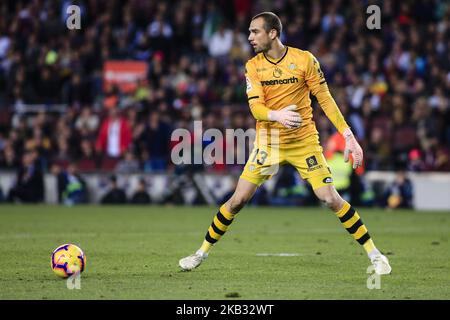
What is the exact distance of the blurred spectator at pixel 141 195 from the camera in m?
23.2

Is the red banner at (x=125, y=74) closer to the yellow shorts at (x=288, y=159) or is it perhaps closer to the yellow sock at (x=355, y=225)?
the yellow shorts at (x=288, y=159)

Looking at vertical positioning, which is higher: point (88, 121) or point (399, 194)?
point (88, 121)

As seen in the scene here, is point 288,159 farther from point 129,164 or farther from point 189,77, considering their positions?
point 189,77

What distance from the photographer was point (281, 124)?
385 inches

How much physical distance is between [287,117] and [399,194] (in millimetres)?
12893

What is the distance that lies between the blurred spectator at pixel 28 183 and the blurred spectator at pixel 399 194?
26.7 ft

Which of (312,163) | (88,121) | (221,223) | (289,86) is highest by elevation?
(289,86)

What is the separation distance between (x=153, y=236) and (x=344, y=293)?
659 centimetres

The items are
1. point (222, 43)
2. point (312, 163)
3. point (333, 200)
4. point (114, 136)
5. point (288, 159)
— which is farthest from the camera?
point (222, 43)

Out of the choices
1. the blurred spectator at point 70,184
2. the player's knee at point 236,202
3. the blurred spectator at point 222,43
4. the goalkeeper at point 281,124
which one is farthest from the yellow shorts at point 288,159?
the blurred spectator at point 222,43

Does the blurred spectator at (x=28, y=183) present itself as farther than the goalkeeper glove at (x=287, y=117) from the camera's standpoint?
Yes

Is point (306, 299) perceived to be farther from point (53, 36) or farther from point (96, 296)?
point (53, 36)

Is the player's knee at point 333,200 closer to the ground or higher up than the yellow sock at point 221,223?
higher up

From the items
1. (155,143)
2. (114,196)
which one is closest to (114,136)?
(155,143)
